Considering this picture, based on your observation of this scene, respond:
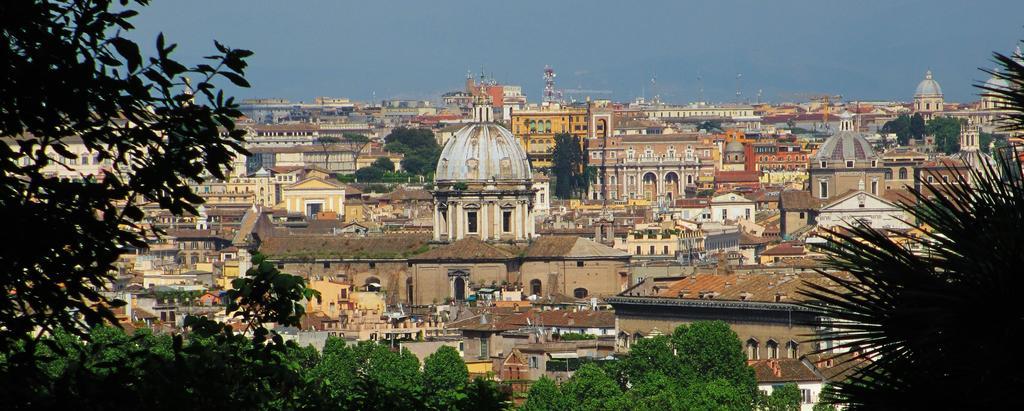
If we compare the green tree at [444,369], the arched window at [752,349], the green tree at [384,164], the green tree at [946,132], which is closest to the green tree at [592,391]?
the green tree at [444,369]

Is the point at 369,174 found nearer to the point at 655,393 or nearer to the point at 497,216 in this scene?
the point at 497,216

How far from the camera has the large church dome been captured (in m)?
93.6

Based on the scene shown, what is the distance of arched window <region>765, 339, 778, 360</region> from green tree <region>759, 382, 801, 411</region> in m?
9.62

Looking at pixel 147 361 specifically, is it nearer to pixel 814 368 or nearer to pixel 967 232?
pixel 967 232

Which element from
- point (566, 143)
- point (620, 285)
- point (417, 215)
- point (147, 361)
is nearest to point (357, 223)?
point (417, 215)

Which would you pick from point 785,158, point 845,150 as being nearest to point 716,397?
point 845,150

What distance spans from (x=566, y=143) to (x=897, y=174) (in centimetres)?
2733

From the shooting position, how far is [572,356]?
207 ft

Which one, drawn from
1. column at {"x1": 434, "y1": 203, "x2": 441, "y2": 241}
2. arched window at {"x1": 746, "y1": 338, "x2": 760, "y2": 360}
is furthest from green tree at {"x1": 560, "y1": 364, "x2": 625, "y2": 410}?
column at {"x1": 434, "y1": 203, "x2": 441, "y2": 241}

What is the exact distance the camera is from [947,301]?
10680mm

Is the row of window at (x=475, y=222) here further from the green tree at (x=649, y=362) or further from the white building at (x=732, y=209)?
the white building at (x=732, y=209)

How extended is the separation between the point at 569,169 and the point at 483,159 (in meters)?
67.2

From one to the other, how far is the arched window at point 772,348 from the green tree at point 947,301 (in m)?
50.5

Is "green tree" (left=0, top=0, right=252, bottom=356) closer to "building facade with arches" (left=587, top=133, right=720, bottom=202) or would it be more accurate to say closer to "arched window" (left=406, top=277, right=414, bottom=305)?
"arched window" (left=406, top=277, right=414, bottom=305)
